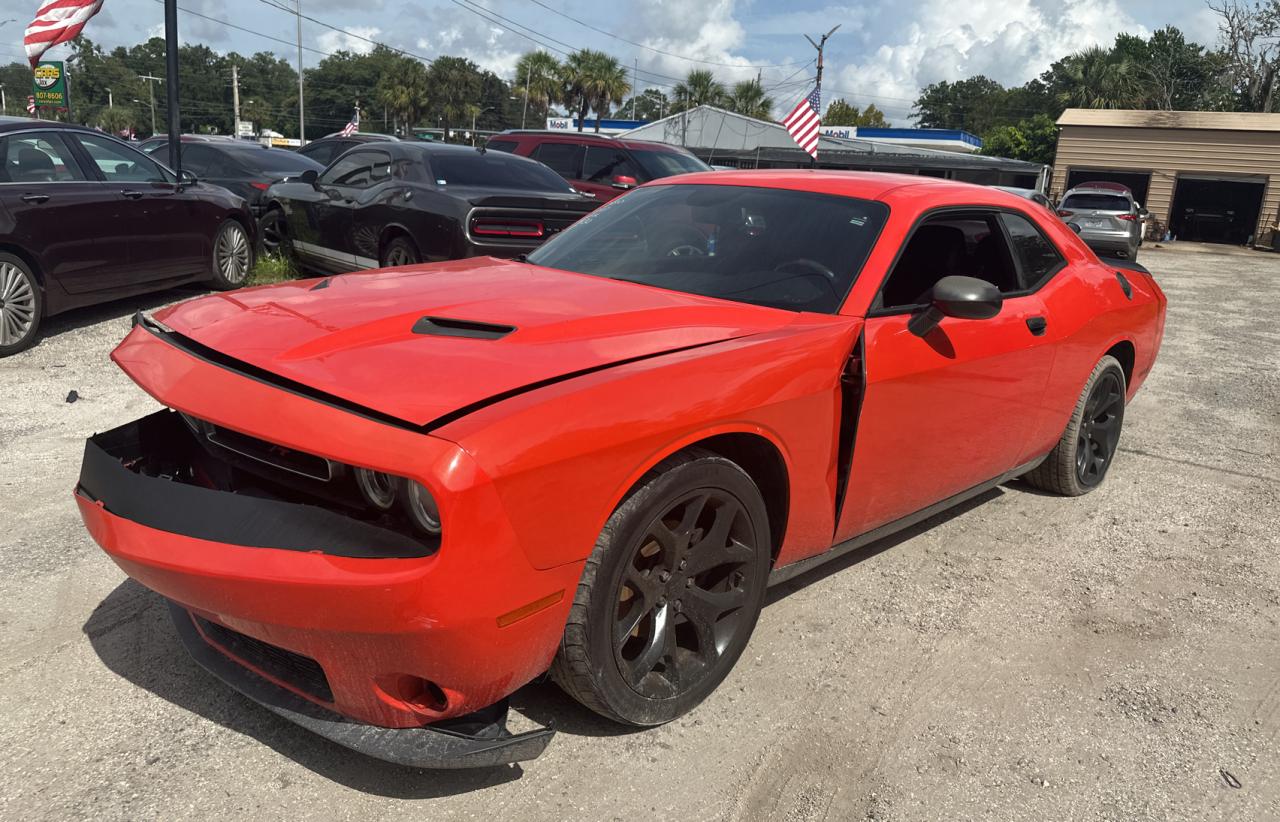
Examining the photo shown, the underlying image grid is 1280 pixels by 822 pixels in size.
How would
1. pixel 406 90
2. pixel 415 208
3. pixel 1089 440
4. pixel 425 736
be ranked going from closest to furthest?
pixel 425 736 < pixel 1089 440 < pixel 415 208 < pixel 406 90

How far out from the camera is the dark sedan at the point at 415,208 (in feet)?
25.5

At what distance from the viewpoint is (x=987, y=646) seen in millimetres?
3326

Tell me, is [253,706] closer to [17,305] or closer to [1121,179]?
[17,305]

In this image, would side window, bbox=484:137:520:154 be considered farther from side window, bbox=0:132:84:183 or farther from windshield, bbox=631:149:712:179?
side window, bbox=0:132:84:183

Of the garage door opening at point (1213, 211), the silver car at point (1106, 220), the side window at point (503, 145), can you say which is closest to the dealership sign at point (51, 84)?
the side window at point (503, 145)

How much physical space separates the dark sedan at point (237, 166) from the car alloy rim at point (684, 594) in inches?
392

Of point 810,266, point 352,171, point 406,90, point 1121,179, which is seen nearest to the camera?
point 810,266

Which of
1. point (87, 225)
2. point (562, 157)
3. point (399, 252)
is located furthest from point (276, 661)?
point (562, 157)

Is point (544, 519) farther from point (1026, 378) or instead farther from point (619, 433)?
point (1026, 378)

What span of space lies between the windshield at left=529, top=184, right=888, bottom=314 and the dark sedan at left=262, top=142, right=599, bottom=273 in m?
3.96

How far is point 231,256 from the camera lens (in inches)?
336

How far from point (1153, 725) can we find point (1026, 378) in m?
1.45

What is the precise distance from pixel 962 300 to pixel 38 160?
21.3ft

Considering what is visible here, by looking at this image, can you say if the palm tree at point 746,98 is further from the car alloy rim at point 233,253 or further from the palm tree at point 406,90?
the car alloy rim at point 233,253
